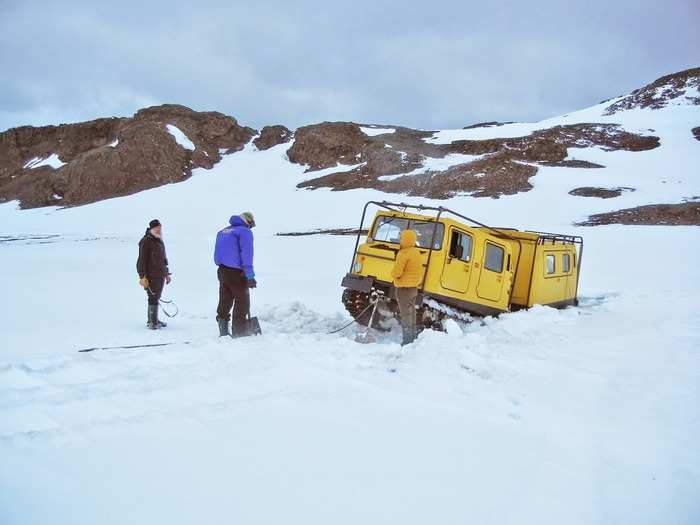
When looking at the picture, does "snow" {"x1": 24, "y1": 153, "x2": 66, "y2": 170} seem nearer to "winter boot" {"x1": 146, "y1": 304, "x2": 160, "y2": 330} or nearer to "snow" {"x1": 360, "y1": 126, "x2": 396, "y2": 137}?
"snow" {"x1": 360, "y1": 126, "x2": 396, "y2": 137}

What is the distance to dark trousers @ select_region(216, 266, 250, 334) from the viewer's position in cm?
667

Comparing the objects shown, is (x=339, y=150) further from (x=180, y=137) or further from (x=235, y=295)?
(x=235, y=295)

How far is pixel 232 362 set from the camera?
4852 mm

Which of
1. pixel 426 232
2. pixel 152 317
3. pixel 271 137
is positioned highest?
pixel 271 137

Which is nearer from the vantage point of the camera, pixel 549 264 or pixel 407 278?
pixel 407 278

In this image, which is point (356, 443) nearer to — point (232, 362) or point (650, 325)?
point (232, 362)

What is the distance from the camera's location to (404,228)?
8320 millimetres

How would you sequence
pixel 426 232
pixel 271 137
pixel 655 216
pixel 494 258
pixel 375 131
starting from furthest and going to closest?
pixel 271 137 < pixel 375 131 < pixel 655 216 < pixel 494 258 < pixel 426 232

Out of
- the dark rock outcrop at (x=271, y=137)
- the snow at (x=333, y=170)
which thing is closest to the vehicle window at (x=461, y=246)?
the snow at (x=333, y=170)

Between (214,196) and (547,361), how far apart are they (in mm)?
46813

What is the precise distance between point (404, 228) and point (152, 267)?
14.6ft

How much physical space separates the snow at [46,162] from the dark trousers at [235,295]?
236 ft

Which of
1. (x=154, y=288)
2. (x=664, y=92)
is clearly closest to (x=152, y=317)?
(x=154, y=288)

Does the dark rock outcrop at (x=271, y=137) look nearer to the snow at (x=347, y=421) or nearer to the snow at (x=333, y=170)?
the snow at (x=333, y=170)
